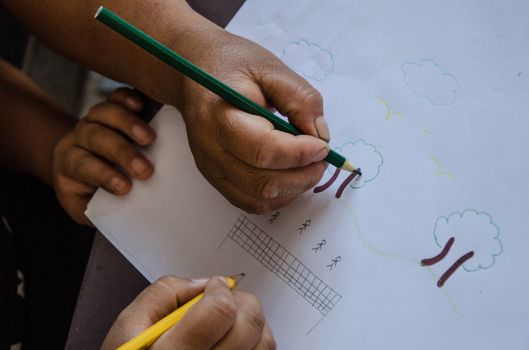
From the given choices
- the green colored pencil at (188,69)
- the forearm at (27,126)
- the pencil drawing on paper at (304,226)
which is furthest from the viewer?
the forearm at (27,126)

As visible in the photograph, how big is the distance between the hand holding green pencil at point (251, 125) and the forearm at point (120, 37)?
0.10ft

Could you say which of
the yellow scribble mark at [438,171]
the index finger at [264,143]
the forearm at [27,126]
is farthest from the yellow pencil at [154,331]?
the forearm at [27,126]

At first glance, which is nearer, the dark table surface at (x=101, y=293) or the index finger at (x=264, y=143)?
the index finger at (x=264, y=143)

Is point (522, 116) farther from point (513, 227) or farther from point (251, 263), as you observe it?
point (251, 263)

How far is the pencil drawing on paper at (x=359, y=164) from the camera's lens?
1.26ft

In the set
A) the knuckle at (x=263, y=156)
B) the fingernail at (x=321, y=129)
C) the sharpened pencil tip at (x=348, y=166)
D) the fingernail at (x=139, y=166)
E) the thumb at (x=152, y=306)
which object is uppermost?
the fingernail at (x=321, y=129)

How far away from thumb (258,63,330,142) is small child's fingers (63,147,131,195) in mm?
170

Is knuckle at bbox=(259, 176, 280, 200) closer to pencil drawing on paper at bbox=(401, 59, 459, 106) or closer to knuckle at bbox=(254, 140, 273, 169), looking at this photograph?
knuckle at bbox=(254, 140, 273, 169)

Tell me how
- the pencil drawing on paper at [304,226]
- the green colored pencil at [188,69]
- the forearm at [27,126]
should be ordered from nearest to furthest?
the green colored pencil at [188,69] < the pencil drawing on paper at [304,226] < the forearm at [27,126]

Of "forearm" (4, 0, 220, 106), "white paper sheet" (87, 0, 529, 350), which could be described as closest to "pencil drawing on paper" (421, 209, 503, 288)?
"white paper sheet" (87, 0, 529, 350)

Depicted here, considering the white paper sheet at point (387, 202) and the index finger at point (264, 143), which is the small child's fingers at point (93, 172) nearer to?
the white paper sheet at point (387, 202)

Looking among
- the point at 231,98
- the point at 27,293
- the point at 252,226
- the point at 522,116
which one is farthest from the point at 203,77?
the point at 27,293

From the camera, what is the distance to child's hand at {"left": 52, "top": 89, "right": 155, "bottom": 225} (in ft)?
1.43

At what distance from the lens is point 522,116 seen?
37 centimetres
